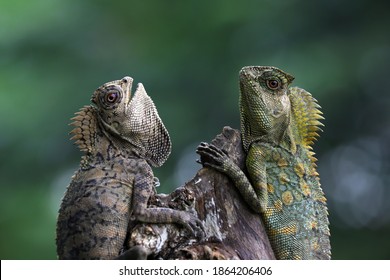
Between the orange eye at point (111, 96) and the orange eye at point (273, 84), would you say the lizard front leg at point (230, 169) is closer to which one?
the orange eye at point (111, 96)

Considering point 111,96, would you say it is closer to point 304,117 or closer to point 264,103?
point 264,103

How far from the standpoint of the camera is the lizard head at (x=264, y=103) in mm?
4691

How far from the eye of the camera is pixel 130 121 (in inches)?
171

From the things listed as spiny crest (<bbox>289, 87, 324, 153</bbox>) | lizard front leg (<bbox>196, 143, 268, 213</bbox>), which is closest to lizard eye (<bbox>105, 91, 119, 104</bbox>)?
lizard front leg (<bbox>196, 143, 268, 213</bbox>)

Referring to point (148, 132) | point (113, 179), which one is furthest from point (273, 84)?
point (113, 179)

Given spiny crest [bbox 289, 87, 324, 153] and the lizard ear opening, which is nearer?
the lizard ear opening

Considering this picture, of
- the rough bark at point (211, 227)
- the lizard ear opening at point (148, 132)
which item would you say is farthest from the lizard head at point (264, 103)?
the lizard ear opening at point (148, 132)

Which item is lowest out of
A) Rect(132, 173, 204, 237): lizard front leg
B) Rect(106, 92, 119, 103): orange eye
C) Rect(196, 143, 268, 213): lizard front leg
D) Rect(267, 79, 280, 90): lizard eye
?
Rect(132, 173, 204, 237): lizard front leg

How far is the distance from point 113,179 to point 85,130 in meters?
0.39

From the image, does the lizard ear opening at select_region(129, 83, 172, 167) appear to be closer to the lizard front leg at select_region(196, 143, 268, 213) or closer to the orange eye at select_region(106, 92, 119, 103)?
the orange eye at select_region(106, 92, 119, 103)

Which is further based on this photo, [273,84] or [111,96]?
[273,84]

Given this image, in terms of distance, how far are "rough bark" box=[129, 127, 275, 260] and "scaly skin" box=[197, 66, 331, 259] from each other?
17 cm

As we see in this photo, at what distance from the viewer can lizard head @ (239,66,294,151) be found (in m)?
4.69
